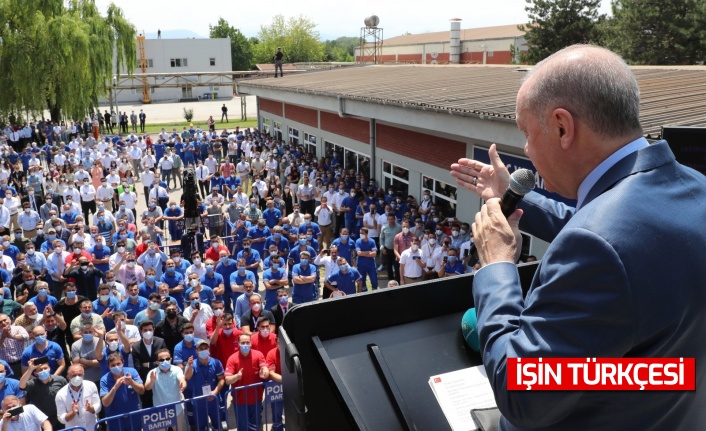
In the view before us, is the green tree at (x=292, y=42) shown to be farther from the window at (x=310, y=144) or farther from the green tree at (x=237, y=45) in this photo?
the window at (x=310, y=144)

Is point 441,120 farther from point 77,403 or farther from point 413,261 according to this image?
point 77,403

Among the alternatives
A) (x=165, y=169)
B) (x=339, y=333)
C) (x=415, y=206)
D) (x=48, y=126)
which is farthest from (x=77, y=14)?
(x=339, y=333)

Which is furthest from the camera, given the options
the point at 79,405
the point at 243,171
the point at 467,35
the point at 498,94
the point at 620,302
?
the point at 467,35

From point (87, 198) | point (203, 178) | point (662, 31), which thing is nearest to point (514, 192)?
point (87, 198)

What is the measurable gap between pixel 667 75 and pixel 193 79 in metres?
60.4

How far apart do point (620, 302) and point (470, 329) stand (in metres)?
0.95

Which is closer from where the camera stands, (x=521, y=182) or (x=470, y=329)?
(x=521, y=182)

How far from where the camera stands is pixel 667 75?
47.7 ft

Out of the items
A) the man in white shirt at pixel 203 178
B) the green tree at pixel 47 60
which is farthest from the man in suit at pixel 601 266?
the green tree at pixel 47 60

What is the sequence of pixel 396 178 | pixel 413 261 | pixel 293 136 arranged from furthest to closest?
pixel 293 136, pixel 396 178, pixel 413 261

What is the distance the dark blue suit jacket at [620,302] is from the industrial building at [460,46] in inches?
1579

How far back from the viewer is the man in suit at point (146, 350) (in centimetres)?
873

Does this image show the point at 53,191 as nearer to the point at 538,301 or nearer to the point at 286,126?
the point at 286,126

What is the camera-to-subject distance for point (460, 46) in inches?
2072
